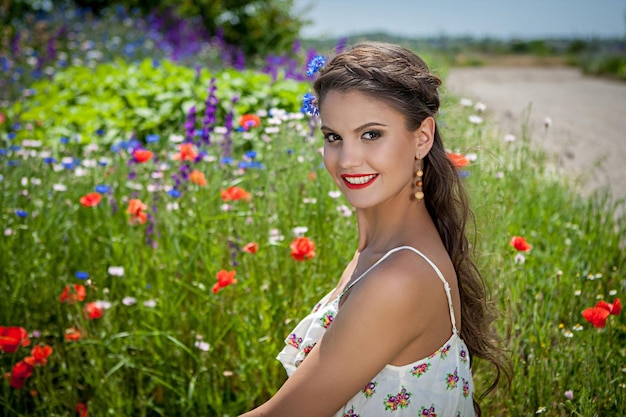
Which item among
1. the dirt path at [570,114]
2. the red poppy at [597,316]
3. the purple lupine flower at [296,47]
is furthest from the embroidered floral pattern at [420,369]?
the purple lupine flower at [296,47]

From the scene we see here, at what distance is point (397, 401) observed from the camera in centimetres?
150

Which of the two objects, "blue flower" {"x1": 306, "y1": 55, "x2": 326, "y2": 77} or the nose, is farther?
"blue flower" {"x1": 306, "y1": 55, "x2": 326, "y2": 77}

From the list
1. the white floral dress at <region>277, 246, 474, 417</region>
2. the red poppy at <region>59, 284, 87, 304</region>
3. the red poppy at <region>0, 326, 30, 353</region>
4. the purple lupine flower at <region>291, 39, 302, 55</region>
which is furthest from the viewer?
the purple lupine flower at <region>291, 39, 302, 55</region>

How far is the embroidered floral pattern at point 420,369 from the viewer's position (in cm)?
150

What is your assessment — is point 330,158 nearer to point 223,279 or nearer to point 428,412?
point 428,412

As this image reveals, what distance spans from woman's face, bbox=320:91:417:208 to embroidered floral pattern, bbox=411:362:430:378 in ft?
1.20

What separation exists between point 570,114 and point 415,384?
7.39 m

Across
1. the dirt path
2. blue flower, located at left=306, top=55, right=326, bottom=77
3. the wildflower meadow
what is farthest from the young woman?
the dirt path

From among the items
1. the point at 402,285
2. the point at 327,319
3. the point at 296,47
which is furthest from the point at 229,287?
the point at 296,47

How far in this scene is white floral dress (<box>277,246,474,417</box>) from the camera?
1.49m

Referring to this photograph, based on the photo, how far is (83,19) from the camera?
38.9 ft

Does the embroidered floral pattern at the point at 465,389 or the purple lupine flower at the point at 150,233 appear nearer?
the embroidered floral pattern at the point at 465,389

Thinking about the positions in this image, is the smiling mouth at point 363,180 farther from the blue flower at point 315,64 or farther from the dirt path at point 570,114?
the dirt path at point 570,114

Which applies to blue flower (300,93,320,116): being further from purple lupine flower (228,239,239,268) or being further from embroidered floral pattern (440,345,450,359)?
purple lupine flower (228,239,239,268)
